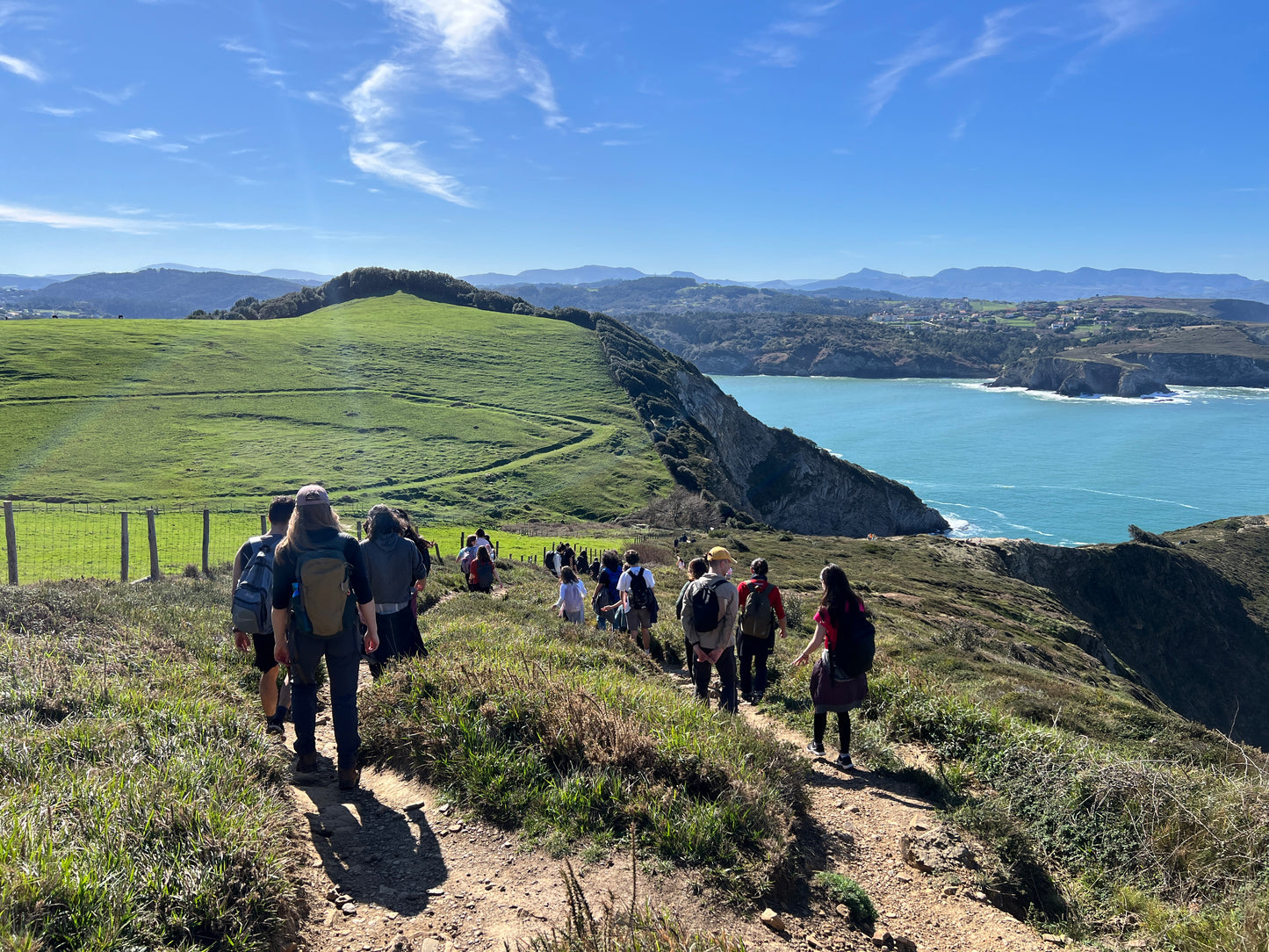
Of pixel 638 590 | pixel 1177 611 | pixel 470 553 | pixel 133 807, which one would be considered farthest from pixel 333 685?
pixel 1177 611

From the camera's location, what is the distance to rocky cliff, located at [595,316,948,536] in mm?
84188

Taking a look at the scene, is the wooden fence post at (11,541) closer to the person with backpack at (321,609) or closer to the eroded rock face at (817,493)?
the person with backpack at (321,609)

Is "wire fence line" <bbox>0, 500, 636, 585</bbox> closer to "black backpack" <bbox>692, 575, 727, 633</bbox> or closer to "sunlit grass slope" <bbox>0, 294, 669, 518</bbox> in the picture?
"sunlit grass slope" <bbox>0, 294, 669, 518</bbox>

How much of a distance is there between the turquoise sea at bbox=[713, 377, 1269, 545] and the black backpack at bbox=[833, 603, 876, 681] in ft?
296

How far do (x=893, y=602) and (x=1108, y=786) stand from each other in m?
24.3

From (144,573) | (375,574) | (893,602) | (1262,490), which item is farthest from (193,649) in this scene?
(1262,490)

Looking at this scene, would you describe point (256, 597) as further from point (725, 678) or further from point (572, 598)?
point (572, 598)

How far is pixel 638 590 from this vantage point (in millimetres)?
9406

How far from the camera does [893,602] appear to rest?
28.3 m

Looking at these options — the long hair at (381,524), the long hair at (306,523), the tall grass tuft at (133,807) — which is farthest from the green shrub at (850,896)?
the long hair at (381,524)

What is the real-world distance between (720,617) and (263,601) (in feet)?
13.8

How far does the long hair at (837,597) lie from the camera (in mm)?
6113

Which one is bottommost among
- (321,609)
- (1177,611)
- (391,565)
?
(1177,611)

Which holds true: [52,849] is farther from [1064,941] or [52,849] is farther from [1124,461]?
[1124,461]
